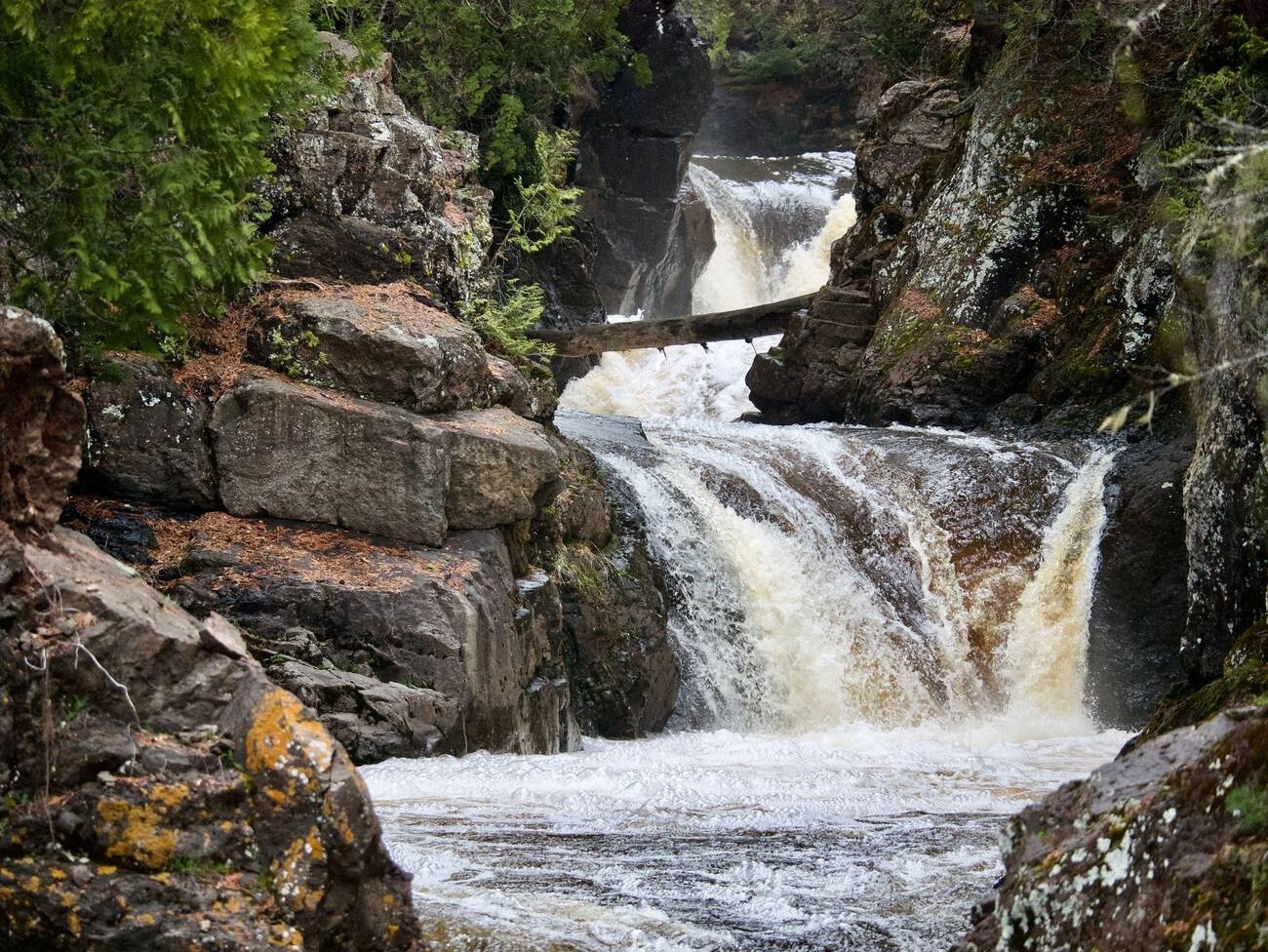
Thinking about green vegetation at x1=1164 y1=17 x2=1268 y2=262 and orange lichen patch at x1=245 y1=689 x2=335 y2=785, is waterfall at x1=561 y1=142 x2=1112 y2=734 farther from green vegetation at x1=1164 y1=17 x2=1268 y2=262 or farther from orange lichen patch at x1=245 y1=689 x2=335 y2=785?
orange lichen patch at x1=245 y1=689 x2=335 y2=785

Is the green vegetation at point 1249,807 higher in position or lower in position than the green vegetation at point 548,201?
lower

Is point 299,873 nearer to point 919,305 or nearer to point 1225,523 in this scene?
point 1225,523

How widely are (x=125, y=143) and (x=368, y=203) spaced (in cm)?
404

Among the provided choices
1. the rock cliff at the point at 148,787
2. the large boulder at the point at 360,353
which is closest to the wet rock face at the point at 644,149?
the large boulder at the point at 360,353

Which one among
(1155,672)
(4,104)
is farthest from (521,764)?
(1155,672)

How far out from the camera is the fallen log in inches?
687

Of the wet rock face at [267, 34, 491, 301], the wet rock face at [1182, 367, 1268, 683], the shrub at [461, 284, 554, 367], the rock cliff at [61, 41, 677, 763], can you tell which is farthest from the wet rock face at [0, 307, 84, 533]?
the shrub at [461, 284, 554, 367]

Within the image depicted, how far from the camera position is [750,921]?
440 centimetres

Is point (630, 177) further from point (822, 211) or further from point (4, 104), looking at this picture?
point (4, 104)

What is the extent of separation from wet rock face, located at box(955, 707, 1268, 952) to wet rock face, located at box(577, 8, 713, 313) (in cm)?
2202

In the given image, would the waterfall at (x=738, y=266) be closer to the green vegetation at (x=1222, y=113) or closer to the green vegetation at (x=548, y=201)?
the green vegetation at (x=548, y=201)

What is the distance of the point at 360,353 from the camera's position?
9062mm

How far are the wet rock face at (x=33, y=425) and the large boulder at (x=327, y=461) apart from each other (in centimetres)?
398

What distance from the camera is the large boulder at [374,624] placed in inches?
298
